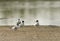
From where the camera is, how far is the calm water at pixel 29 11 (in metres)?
5.28

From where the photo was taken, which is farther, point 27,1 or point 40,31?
point 27,1

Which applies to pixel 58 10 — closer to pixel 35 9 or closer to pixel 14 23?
pixel 35 9

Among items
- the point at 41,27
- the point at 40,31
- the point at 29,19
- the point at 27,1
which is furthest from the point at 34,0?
the point at 40,31

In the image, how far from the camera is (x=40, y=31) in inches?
174

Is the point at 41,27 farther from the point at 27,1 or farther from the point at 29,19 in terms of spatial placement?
the point at 27,1

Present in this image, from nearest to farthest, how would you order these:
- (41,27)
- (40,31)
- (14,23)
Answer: (40,31) < (41,27) < (14,23)

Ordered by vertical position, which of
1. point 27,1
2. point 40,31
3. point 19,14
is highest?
point 27,1

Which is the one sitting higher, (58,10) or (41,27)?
(58,10)

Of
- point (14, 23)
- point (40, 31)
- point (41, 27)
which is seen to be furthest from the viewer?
point (14, 23)

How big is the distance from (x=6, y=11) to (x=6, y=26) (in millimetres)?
508

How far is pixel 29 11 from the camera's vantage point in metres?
5.34

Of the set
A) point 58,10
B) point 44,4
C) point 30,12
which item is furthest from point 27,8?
point 58,10

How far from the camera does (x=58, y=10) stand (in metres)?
5.31

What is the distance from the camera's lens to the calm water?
5277mm
